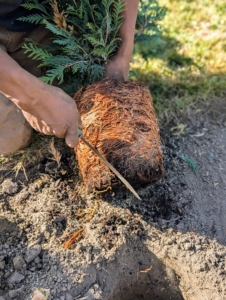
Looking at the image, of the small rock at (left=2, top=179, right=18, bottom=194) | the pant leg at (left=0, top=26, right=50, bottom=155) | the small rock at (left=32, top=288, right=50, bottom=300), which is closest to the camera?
the small rock at (left=32, top=288, right=50, bottom=300)

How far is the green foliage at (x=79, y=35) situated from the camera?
8.49 ft

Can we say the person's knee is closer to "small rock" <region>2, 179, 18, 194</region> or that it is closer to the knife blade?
"small rock" <region>2, 179, 18, 194</region>

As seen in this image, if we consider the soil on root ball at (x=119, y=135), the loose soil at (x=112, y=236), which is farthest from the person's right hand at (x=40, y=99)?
the loose soil at (x=112, y=236)

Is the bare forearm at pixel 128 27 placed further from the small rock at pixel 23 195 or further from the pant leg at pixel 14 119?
the small rock at pixel 23 195

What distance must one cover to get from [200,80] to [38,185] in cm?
182

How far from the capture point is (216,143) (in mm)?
3076

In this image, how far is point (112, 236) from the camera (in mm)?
2436

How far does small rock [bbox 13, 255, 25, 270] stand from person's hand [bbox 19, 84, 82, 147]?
2.40ft

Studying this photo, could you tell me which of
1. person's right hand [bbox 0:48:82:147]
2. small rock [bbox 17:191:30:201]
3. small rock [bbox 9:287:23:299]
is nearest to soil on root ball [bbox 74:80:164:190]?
person's right hand [bbox 0:48:82:147]

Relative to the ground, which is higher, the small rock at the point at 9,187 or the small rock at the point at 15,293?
the small rock at the point at 9,187

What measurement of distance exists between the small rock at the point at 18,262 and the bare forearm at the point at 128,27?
146 cm

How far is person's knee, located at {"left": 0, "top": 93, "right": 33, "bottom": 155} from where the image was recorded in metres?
2.81

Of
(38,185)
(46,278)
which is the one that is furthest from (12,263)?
(38,185)

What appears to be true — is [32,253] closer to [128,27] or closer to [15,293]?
[15,293]
